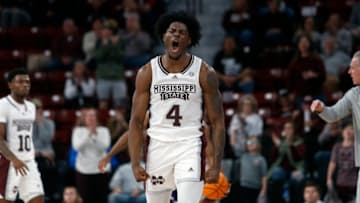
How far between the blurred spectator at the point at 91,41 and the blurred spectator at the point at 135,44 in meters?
0.47

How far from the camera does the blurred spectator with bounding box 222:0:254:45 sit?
59.3 feet

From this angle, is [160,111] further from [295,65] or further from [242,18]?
[242,18]

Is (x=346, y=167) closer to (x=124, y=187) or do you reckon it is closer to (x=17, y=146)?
(x=124, y=187)

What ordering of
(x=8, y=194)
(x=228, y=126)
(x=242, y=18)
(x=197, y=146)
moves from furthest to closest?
(x=242, y=18) < (x=228, y=126) < (x=8, y=194) < (x=197, y=146)

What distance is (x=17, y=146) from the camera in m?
11.4

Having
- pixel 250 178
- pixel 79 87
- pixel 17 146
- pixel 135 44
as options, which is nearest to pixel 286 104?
pixel 250 178

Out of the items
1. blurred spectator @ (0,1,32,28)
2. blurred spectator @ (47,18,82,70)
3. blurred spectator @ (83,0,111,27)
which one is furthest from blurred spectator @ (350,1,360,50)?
blurred spectator @ (0,1,32,28)

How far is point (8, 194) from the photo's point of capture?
1134 cm

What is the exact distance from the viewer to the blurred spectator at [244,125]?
14.9m

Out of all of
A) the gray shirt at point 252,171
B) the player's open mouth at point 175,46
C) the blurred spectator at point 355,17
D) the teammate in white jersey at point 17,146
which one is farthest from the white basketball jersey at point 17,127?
the blurred spectator at point 355,17

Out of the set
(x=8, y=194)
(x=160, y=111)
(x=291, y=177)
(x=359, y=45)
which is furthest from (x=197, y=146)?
(x=359, y=45)

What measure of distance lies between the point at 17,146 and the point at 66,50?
6.99 m

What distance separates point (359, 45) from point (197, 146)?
29.9 ft

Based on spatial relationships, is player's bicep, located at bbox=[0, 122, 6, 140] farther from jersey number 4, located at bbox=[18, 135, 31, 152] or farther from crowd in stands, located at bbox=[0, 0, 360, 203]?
crowd in stands, located at bbox=[0, 0, 360, 203]
